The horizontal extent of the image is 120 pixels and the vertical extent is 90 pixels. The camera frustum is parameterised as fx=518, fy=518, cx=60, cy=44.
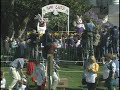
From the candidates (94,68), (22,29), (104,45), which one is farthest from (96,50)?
(22,29)

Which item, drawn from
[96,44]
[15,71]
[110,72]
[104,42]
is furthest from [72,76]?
[110,72]

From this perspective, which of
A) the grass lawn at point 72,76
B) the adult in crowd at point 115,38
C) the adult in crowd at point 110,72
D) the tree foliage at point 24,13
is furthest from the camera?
the tree foliage at point 24,13

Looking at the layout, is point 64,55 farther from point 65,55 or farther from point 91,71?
point 91,71

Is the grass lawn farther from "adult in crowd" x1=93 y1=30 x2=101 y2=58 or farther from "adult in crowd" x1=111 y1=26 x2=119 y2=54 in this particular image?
"adult in crowd" x1=111 y1=26 x2=119 y2=54

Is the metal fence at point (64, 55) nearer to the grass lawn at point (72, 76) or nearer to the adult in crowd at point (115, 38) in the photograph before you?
the grass lawn at point (72, 76)

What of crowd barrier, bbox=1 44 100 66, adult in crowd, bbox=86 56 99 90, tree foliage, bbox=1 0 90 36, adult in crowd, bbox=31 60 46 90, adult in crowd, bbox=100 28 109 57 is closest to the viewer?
adult in crowd, bbox=86 56 99 90

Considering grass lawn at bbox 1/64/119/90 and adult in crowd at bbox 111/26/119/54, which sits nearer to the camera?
grass lawn at bbox 1/64/119/90

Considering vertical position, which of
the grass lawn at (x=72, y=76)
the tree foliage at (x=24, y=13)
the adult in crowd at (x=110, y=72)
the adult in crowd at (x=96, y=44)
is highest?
the tree foliage at (x=24, y=13)

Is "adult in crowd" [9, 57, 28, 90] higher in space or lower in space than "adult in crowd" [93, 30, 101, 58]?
lower

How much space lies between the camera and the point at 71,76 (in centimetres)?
2123

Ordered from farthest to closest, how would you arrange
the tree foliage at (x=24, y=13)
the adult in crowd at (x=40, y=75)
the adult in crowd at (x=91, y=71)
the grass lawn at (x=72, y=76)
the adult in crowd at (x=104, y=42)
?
1. the tree foliage at (x=24, y=13)
2. the adult in crowd at (x=104, y=42)
3. the grass lawn at (x=72, y=76)
4. the adult in crowd at (x=40, y=75)
5. the adult in crowd at (x=91, y=71)

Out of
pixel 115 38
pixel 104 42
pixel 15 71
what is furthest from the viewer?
pixel 104 42

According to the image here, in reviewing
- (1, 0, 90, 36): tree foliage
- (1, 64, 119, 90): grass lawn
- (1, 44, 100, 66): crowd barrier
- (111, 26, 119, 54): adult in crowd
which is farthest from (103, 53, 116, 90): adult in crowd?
(1, 0, 90, 36): tree foliage

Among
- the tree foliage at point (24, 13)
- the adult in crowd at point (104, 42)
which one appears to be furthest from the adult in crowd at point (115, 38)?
the tree foliage at point (24, 13)
